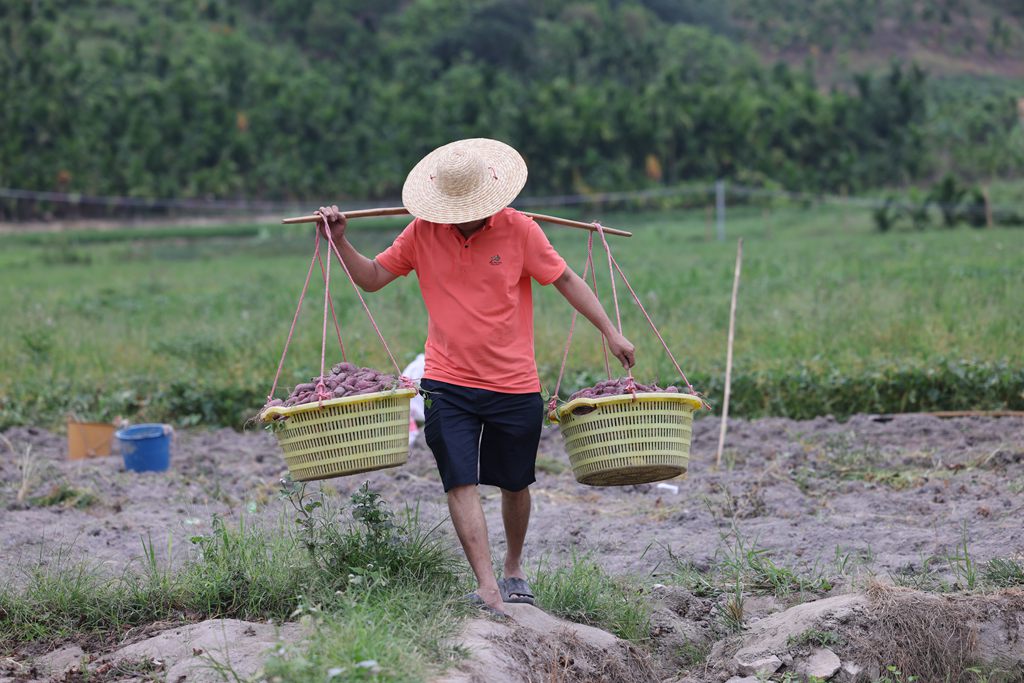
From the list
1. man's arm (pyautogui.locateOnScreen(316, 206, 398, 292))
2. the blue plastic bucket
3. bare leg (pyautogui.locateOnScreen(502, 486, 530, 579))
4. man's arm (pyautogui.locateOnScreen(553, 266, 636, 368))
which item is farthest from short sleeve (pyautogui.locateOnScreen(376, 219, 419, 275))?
the blue plastic bucket

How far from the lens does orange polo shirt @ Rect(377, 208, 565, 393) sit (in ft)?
13.6

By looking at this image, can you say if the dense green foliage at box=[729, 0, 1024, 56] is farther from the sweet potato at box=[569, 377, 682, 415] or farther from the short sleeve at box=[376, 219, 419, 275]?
the short sleeve at box=[376, 219, 419, 275]

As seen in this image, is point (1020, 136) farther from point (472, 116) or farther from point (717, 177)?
point (472, 116)

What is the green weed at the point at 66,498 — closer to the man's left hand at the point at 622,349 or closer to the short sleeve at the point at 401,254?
the short sleeve at the point at 401,254

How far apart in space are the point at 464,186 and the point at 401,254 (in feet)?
1.33

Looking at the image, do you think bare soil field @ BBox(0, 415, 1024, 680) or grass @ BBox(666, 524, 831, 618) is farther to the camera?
bare soil field @ BBox(0, 415, 1024, 680)

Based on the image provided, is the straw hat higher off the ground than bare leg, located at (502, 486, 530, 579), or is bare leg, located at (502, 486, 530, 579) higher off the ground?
the straw hat

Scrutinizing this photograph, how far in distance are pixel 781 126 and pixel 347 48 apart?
1895 cm

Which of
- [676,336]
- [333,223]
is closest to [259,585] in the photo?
[333,223]

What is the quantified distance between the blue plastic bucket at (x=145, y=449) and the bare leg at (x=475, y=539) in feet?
11.9

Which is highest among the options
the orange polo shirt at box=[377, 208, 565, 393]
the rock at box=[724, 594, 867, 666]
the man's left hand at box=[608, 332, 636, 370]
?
the orange polo shirt at box=[377, 208, 565, 393]

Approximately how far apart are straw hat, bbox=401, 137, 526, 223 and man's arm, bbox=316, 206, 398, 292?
0.88 ft

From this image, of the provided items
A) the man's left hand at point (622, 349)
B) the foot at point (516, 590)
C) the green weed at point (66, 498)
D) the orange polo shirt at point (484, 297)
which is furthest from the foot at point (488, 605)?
→ the green weed at point (66, 498)

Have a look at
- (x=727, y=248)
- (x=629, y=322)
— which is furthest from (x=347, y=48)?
A: (x=629, y=322)
